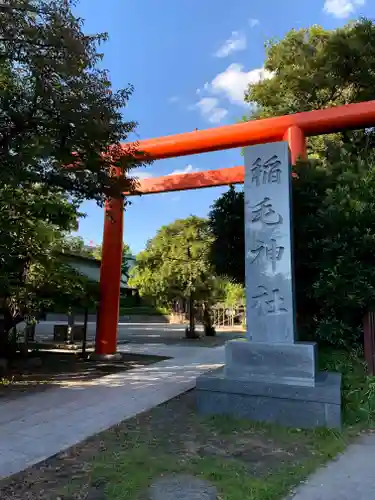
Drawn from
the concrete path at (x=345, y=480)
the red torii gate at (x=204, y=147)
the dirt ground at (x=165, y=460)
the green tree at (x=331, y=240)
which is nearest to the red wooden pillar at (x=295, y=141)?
the red torii gate at (x=204, y=147)

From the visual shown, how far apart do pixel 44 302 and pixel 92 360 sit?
2.48 m

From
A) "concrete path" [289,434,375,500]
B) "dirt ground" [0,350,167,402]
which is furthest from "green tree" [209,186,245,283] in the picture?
"concrete path" [289,434,375,500]

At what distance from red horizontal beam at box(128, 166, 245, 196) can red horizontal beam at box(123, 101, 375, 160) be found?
756 millimetres

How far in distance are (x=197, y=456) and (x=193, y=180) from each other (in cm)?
687

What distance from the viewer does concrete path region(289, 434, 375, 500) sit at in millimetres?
2855

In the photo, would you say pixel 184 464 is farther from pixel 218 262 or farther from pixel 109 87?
pixel 109 87

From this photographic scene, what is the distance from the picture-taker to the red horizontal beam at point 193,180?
30.2 feet

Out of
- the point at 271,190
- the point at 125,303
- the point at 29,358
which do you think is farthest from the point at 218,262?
the point at 125,303

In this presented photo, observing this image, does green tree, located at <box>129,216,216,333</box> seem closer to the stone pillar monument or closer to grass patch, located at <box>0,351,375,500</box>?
the stone pillar monument

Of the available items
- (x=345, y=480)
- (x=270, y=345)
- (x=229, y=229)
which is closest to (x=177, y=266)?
(x=229, y=229)

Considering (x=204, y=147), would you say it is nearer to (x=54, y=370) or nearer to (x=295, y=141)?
(x=295, y=141)

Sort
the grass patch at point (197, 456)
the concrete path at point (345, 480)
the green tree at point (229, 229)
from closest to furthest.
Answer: the concrete path at point (345, 480) < the grass patch at point (197, 456) < the green tree at point (229, 229)

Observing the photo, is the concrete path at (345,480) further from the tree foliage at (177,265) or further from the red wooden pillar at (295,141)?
the tree foliage at (177,265)

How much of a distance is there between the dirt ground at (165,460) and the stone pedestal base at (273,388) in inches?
8.5
